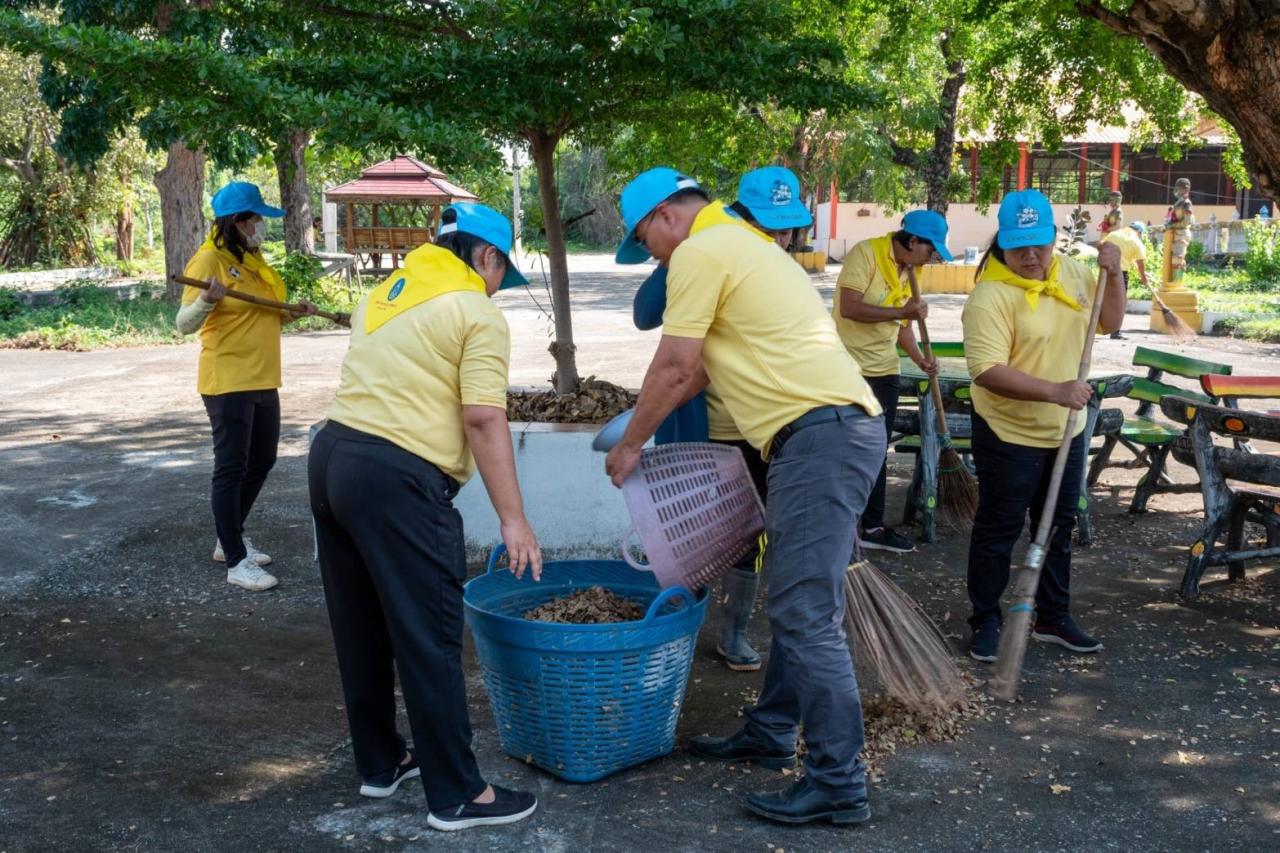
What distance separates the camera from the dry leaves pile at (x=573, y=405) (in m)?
6.48

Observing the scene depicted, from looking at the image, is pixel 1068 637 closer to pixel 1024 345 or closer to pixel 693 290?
pixel 1024 345

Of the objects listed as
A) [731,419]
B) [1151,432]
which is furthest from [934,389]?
[731,419]

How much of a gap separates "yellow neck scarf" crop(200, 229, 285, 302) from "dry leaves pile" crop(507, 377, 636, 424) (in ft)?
4.35

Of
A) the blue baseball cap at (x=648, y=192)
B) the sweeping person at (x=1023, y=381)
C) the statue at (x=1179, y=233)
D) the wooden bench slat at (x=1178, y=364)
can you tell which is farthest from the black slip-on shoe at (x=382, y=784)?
the statue at (x=1179, y=233)

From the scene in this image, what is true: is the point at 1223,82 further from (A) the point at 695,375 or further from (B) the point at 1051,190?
(B) the point at 1051,190

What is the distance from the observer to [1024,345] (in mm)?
4652

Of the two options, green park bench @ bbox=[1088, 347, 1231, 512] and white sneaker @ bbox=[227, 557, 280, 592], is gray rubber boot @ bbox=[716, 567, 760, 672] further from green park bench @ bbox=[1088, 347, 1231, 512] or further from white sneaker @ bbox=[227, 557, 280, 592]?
green park bench @ bbox=[1088, 347, 1231, 512]

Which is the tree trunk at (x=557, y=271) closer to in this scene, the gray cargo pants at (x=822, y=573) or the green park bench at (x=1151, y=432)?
the green park bench at (x=1151, y=432)

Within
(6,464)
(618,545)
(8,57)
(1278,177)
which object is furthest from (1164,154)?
(8,57)

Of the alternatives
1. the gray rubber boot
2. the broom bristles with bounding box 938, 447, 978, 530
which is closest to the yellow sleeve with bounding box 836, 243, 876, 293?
the broom bristles with bounding box 938, 447, 978, 530

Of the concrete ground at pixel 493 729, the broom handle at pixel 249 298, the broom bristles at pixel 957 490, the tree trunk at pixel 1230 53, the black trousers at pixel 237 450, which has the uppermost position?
the tree trunk at pixel 1230 53

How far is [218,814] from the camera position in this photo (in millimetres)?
3559

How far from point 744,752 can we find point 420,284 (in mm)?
1766

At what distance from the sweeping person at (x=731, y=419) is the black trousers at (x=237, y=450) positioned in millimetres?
2072
